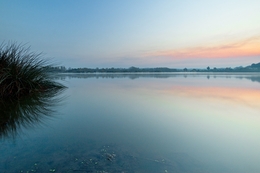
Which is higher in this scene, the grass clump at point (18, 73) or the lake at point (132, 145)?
the grass clump at point (18, 73)

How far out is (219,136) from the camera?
138 cm

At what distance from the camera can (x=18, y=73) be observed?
3262mm

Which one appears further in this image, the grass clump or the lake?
the grass clump

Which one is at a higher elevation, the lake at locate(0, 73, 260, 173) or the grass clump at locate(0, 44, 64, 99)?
the grass clump at locate(0, 44, 64, 99)

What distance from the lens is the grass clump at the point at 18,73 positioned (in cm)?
304

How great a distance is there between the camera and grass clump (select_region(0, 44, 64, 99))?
3.04m

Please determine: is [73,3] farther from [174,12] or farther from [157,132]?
[157,132]

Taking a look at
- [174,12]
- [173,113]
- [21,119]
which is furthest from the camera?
[174,12]

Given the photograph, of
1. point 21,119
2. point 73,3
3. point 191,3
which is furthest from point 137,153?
point 73,3

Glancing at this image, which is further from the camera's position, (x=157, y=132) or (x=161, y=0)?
(x=161, y=0)

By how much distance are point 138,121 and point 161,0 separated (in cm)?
564

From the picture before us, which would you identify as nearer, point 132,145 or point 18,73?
point 132,145

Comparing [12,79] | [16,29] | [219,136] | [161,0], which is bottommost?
[219,136]

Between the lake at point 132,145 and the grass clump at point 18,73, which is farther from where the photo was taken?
the grass clump at point 18,73
